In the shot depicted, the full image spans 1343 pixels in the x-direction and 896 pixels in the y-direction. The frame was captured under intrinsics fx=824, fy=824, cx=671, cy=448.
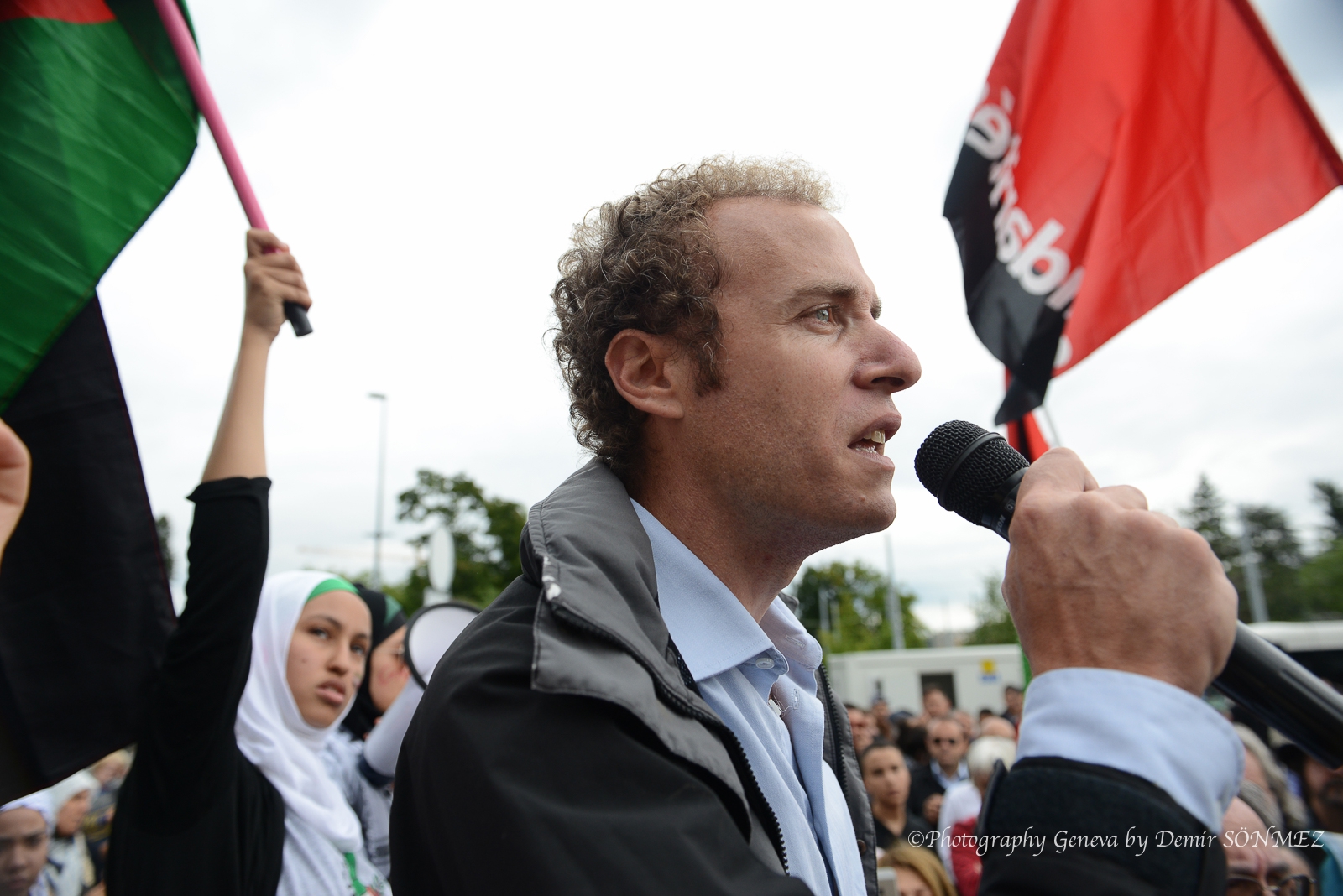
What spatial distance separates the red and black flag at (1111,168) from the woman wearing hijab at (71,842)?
498 cm

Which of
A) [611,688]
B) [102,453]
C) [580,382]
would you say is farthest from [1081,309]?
[102,453]

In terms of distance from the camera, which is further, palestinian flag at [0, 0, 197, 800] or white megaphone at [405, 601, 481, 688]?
white megaphone at [405, 601, 481, 688]

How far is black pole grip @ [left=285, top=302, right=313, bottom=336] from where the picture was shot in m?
2.40

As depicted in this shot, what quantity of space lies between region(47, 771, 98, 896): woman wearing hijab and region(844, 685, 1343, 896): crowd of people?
366 cm

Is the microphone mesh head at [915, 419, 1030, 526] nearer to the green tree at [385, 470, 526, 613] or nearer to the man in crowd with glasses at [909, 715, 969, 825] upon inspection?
the man in crowd with glasses at [909, 715, 969, 825]

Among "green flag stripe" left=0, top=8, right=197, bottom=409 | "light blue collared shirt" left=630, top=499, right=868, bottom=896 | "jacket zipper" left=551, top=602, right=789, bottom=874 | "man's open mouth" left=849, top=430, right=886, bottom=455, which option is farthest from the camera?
"green flag stripe" left=0, top=8, right=197, bottom=409

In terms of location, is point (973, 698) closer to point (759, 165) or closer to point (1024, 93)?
point (1024, 93)

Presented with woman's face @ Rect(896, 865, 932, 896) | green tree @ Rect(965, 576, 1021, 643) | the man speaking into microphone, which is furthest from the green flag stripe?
green tree @ Rect(965, 576, 1021, 643)

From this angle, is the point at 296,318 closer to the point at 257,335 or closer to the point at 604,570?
the point at 257,335

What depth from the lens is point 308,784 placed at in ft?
9.74

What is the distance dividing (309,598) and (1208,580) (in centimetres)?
332

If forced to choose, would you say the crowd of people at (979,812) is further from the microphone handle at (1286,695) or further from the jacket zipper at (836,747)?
the jacket zipper at (836,747)

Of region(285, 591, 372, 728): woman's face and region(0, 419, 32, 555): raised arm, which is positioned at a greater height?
region(0, 419, 32, 555): raised arm

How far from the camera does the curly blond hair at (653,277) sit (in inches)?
77.6
